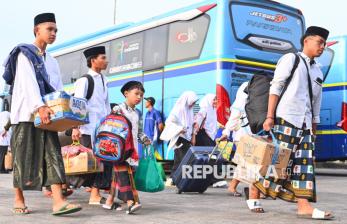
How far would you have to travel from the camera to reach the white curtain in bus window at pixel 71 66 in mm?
14578

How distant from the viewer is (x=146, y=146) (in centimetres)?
574

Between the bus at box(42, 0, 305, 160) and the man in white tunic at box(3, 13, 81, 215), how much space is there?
5641 mm

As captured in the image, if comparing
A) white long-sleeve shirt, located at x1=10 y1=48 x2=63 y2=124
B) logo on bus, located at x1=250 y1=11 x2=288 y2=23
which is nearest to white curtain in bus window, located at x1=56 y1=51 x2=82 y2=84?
logo on bus, located at x1=250 y1=11 x2=288 y2=23

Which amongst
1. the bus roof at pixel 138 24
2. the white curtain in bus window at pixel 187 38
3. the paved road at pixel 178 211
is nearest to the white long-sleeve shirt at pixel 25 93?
the paved road at pixel 178 211

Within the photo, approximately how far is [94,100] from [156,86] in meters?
5.95

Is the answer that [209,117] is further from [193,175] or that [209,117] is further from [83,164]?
[83,164]

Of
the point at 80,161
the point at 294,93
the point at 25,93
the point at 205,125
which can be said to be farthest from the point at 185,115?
the point at 25,93

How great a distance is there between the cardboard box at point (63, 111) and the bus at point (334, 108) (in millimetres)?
8424

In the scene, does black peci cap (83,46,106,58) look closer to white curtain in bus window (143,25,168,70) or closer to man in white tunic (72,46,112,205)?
man in white tunic (72,46,112,205)

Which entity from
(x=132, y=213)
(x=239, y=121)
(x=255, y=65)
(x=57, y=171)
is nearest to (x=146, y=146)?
(x=132, y=213)

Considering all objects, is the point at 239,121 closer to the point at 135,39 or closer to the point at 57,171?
the point at 57,171

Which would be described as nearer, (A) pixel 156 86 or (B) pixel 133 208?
(B) pixel 133 208

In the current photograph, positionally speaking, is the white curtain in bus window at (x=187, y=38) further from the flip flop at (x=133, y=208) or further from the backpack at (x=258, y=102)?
the flip flop at (x=133, y=208)

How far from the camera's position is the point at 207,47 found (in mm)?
10797
